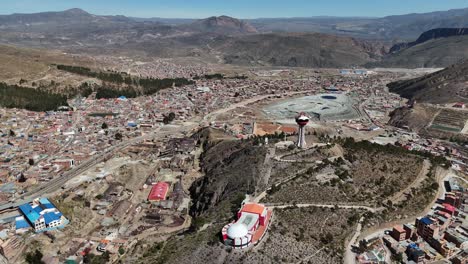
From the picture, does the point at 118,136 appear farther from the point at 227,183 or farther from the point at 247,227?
the point at 247,227

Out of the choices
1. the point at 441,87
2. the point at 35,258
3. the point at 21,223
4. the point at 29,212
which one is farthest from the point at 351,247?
the point at 441,87

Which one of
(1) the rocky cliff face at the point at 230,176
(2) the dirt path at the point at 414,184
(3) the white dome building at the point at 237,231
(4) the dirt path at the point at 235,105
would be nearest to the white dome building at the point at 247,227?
(3) the white dome building at the point at 237,231

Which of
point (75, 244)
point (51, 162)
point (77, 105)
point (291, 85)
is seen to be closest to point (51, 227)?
point (75, 244)

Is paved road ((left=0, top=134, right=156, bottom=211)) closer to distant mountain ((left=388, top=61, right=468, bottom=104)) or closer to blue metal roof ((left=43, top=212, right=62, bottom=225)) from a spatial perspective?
blue metal roof ((left=43, top=212, right=62, bottom=225))

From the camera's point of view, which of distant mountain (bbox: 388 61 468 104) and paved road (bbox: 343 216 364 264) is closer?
paved road (bbox: 343 216 364 264)

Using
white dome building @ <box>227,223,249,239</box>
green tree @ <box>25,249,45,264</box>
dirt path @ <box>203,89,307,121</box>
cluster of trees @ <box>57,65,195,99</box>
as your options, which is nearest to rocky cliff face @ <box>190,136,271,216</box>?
white dome building @ <box>227,223,249,239</box>

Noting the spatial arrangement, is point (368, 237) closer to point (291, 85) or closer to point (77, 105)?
point (77, 105)
